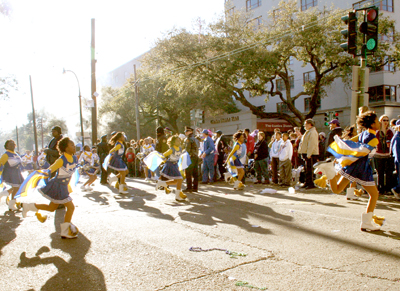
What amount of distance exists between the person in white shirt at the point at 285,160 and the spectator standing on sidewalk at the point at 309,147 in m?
0.97

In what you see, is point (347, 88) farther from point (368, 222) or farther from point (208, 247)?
point (208, 247)

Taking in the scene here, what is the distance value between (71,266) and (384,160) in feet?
25.8

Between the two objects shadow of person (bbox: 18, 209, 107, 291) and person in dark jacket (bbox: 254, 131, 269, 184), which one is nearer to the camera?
shadow of person (bbox: 18, 209, 107, 291)

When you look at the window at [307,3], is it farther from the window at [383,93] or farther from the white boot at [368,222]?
the white boot at [368,222]

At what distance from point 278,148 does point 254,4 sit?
3612 centimetres

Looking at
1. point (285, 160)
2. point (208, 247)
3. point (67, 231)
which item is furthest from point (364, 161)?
point (285, 160)

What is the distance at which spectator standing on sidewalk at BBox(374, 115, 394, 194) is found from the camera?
8.97 m

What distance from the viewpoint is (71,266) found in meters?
4.23

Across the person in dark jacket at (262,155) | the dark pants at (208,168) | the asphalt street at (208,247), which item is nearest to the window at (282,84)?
the dark pants at (208,168)

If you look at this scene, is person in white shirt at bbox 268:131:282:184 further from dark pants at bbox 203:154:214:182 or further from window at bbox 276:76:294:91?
window at bbox 276:76:294:91

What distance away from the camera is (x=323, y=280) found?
358cm

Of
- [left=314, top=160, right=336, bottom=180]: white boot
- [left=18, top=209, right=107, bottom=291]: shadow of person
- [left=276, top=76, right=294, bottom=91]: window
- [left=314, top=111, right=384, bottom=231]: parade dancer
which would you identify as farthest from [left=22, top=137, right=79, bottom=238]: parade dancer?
[left=276, top=76, right=294, bottom=91]: window

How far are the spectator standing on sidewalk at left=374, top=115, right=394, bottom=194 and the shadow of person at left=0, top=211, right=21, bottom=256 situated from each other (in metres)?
8.19

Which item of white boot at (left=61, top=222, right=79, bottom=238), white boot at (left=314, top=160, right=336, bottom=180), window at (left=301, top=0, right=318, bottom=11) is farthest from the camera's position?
window at (left=301, top=0, right=318, bottom=11)
